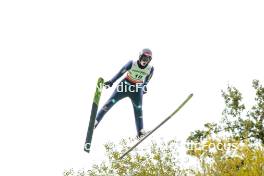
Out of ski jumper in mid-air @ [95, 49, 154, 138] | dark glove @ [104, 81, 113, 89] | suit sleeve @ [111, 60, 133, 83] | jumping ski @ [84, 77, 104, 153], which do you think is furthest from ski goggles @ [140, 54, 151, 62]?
jumping ski @ [84, 77, 104, 153]

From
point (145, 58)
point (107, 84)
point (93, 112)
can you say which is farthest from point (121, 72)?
point (93, 112)

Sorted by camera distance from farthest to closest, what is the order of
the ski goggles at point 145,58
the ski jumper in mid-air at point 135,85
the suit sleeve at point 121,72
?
the suit sleeve at point 121,72
the ski jumper in mid-air at point 135,85
the ski goggles at point 145,58

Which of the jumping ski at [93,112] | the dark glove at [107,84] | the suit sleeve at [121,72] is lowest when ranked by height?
the jumping ski at [93,112]

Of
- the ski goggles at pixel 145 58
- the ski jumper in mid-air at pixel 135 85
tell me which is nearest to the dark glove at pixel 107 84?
the ski jumper in mid-air at pixel 135 85

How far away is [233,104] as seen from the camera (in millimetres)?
36312

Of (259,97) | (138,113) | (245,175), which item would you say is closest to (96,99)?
(138,113)

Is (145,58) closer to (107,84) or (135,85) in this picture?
(135,85)

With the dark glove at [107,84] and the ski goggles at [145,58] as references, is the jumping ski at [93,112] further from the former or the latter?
the ski goggles at [145,58]

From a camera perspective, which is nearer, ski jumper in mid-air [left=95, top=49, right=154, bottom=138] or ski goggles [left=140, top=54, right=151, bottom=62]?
ski goggles [left=140, top=54, right=151, bottom=62]

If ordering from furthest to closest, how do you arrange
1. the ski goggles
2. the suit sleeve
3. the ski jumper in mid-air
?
1. the suit sleeve
2. the ski jumper in mid-air
3. the ski goggles

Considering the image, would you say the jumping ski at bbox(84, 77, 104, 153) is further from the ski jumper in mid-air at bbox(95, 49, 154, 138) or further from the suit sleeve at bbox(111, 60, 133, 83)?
the suit sleeve at bbox(111, 60, 133, 83)

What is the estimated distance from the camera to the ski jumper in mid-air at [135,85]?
44.2 ft

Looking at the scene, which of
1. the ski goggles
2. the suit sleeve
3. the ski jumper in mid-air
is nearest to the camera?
the ski goggles

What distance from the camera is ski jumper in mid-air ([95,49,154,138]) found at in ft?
44.2
